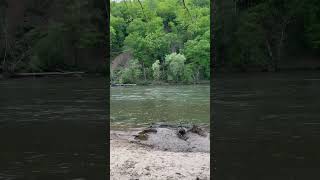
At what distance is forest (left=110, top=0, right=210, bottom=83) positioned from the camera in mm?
66188

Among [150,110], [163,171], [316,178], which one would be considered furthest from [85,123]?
[150,110]

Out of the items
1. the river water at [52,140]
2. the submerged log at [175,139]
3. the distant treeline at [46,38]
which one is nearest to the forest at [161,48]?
the distant treeline at [46,38]

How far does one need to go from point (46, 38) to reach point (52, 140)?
2922 centimetres

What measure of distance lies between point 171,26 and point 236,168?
69.8 meters

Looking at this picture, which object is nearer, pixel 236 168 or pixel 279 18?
pixel 236 168

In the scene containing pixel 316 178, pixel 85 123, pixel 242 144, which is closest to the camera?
pixel 316 178

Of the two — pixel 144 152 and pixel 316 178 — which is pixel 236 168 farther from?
pixel 144 152

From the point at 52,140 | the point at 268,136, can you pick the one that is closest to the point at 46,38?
the point at 52,140

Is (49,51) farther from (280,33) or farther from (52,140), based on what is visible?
(52,140)

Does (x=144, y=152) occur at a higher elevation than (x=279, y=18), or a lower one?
lower

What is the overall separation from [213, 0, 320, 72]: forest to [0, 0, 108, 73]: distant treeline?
10266 millimetres

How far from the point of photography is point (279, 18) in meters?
22.4

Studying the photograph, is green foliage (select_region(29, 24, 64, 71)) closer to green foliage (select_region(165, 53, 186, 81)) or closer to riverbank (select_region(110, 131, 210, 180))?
green foliage (select_region(165, 53, 186, 81))

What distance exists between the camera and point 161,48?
72750mm
